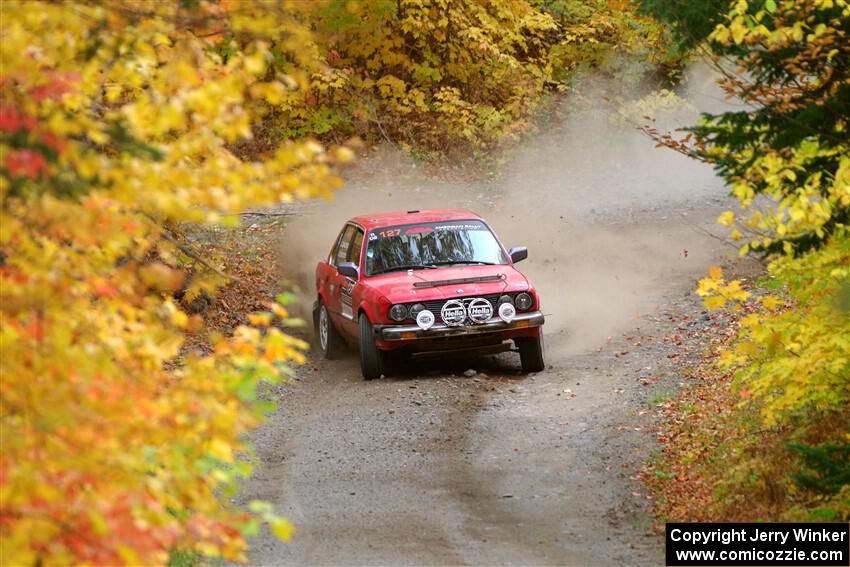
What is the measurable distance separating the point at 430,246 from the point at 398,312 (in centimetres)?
146

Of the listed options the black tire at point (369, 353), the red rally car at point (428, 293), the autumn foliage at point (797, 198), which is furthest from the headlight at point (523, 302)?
the autumn foliage at point (797, 198)

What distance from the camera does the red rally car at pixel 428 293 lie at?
40.5 ft

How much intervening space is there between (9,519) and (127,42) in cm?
199

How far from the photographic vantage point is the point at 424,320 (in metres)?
12.3

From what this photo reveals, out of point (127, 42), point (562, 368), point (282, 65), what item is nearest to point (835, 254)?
point (127, 42)

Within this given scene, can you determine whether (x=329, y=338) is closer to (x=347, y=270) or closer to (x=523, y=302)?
(x=347, y=270)

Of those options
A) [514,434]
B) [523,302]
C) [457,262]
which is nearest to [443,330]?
[523,302]

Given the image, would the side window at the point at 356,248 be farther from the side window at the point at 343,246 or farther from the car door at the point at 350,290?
the side window at the point at 343,246

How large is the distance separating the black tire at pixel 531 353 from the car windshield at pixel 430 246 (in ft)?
3.58

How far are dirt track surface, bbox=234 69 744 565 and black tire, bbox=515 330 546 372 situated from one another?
0.20 metres

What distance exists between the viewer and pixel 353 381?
13.2m

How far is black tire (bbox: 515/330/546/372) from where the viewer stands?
1302 centimetres

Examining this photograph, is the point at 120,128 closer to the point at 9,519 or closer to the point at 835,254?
the point at 9,519

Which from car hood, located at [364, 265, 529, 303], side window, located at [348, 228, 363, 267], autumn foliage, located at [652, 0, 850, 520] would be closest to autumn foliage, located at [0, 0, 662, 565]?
autumn foliage, located at [652, 0, 850, 520]
